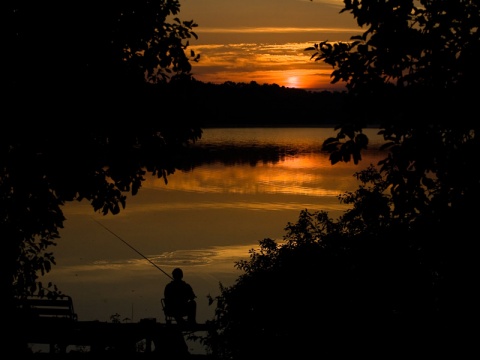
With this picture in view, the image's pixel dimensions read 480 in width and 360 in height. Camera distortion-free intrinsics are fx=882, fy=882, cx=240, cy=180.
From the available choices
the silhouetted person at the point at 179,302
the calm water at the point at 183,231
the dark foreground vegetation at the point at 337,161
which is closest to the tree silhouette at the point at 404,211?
the dark foreground vegetation at the point at 337,161

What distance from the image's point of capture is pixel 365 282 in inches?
372

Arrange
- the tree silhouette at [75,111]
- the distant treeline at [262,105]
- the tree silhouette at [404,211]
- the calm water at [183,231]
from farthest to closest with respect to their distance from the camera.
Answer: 1. the distant treeline at [262,105]
2. the calm water at [183,231]
3. the tree silhouette at [75,111]
4. the tree silhouette at [404,211]

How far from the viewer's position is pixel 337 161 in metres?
8.59

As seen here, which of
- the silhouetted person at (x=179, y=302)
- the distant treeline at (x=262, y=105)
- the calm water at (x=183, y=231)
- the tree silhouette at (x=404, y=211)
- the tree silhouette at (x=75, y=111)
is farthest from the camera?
the distant treeline at (x=262, y=105)

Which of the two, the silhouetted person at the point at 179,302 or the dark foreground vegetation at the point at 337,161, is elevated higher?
the dark foreground vegetation at the point at 337,161

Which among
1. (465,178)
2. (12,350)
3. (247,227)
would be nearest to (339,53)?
(465,178)

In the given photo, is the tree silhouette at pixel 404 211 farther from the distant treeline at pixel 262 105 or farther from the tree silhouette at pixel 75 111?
the distant treeline at pixel 262 105

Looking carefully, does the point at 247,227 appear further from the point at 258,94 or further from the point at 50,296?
the point at 258,94

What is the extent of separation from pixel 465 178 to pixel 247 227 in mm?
37542

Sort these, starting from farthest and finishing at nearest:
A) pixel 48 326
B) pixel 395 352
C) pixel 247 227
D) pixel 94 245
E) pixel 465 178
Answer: pixel 247 227, pixel 94 245, pixel 48 326, pixel 395 352, pixel 465 178

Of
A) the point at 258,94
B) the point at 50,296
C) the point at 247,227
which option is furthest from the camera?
the point at 258,94

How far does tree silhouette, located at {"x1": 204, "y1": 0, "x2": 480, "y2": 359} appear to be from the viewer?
8.25m

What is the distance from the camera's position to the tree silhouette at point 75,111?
1427cm

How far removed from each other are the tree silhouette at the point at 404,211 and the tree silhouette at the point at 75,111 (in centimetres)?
538
